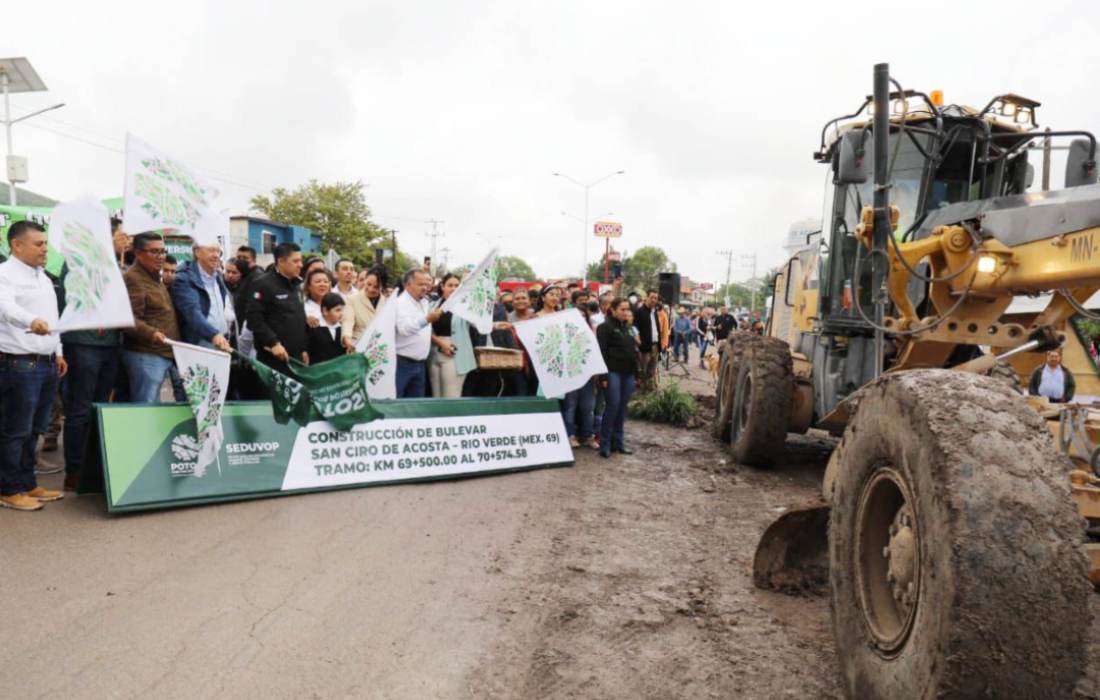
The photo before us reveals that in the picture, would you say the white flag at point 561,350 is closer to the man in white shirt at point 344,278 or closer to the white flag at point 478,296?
the white flag at point 478,296

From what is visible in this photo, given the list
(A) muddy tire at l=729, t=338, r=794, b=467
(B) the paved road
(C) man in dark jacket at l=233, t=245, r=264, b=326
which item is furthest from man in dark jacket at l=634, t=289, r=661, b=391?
(B) the paved road

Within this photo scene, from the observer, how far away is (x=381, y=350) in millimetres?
7180

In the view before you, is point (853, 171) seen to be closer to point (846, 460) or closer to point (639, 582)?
point (846, 460)

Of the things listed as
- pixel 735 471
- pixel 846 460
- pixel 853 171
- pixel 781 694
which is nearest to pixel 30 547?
pixel 781 694

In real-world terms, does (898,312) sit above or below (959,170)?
below

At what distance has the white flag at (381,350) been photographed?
706cm

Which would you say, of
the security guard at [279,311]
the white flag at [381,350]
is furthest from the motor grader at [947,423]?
the security guard at [279,311]

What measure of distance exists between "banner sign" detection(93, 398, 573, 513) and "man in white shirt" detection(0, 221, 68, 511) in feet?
1.50

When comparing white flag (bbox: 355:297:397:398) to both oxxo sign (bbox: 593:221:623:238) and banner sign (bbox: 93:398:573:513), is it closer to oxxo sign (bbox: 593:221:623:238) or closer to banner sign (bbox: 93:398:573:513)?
banner sign (bbox: 93:398:573:513)

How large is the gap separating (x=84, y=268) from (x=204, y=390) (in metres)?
1.16

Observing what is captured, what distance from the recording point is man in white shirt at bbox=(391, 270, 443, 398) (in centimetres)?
770

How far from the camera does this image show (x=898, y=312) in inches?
212

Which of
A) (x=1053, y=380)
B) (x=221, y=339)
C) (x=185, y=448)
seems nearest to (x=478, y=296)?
(x=221, y=339)

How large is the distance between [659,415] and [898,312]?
6.31 meters
